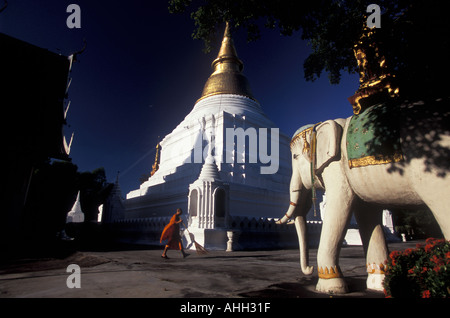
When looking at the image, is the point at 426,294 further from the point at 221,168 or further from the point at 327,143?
the point at 221,168

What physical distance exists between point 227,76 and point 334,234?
2846 cm

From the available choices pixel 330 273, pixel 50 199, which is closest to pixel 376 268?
pixel 330 273

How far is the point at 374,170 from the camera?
11.1 ft

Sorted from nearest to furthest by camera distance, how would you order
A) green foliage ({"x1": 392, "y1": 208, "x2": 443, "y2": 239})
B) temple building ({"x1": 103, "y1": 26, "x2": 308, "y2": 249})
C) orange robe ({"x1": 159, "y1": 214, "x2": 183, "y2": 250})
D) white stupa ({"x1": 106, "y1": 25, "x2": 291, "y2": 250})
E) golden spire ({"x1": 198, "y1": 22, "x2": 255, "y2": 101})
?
1. orange robe ({"x1": 159, "y1": 214, "x2": 183, "y2": 250})
2. temple building ({"x1": 103, "y1": 26, "x2": 308, "y2": 249})
3. white stupa ({"x1": 106, "y1": 25, "x2": 291, "y2": 250})
4. green foliage ({"x1": 392, "y1": 208, "x2": 443, "y2": 239})
5. golden spire ({"x1": 198, "y1": 22, "x2": 255, "y2": 101})

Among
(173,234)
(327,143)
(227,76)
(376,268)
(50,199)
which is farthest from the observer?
(227,76)

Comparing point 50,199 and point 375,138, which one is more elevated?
point 375,138

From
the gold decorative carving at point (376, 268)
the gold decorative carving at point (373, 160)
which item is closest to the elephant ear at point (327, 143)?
the gold decorative carving at point (373, 160)

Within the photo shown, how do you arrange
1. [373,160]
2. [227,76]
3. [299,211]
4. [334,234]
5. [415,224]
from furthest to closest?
[227,76] → [415,224] → [299,211] → [334,234] → [373,160]

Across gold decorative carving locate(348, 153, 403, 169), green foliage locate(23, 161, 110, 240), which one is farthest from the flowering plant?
green foliage locate(23, 161, 110, 240)

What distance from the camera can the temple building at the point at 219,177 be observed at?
1411 centimetres

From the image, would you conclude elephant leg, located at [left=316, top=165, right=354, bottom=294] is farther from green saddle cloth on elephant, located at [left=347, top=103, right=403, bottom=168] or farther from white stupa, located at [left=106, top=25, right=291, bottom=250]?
white stupa, located at [left=106, top=25, right=291, bottom=250]

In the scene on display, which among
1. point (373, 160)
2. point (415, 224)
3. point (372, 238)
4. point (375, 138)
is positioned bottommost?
point (415, 224)

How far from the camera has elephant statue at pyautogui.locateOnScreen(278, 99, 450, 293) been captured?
296 centimetres

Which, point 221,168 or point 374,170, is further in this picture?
point 221,168
